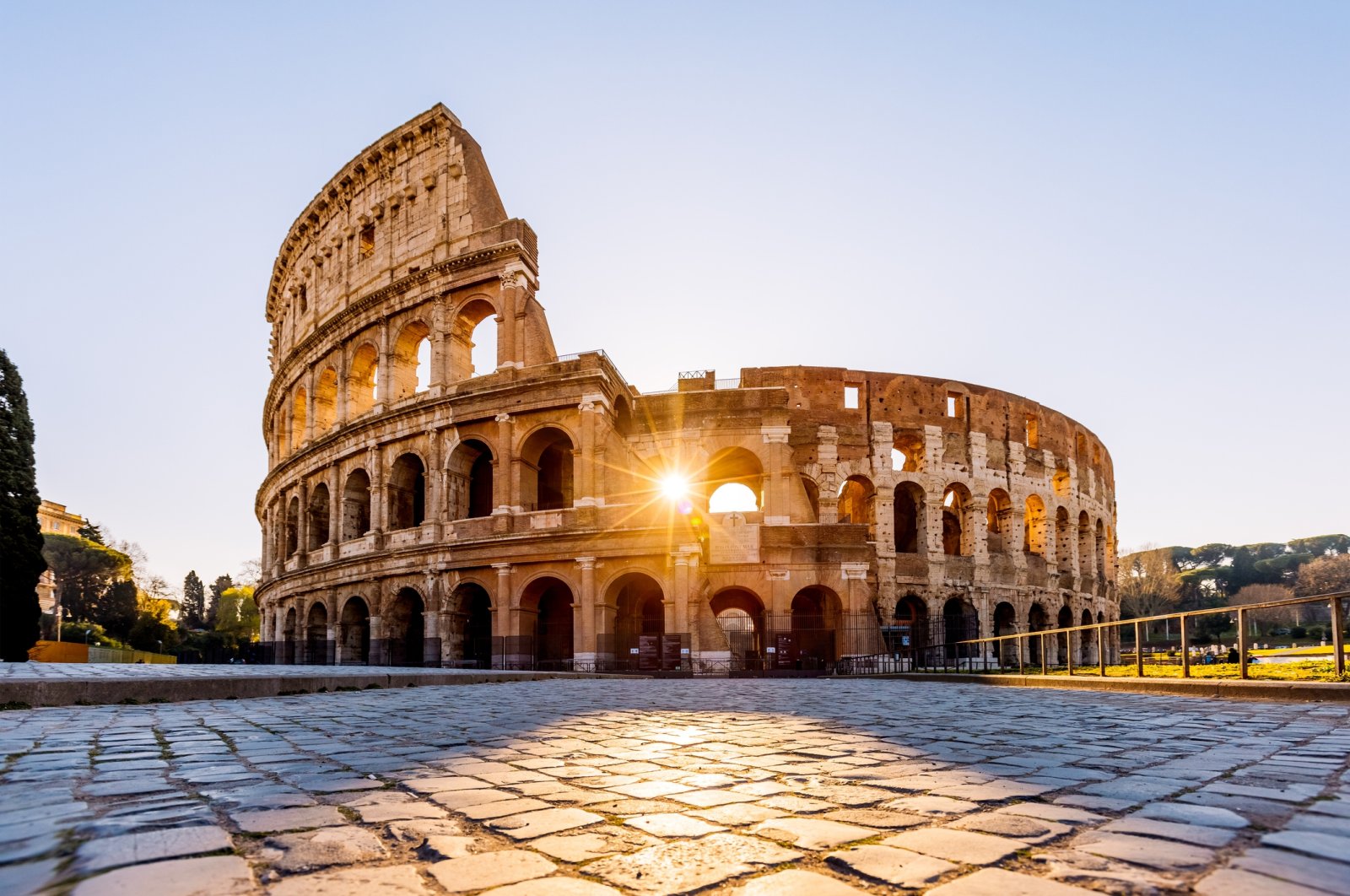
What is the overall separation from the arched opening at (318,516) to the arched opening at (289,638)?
2608 mm

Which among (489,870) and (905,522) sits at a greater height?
(905,522)

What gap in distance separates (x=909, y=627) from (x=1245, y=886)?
2717 cm

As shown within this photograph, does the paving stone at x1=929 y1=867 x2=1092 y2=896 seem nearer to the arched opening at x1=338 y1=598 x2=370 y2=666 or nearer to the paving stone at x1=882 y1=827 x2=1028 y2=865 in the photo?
the paving stone at x1=882 y1=827 x2=1028 y2=865

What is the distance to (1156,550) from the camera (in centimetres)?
6178

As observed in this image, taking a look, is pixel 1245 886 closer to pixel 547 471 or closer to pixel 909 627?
pixel 547 471

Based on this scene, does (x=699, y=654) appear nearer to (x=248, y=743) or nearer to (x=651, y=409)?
(x=651, y=409)

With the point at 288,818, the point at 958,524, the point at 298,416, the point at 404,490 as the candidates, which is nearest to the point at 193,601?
the point at 298,416

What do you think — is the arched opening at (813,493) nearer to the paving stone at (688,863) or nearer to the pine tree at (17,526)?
the pine tree at (17,526)

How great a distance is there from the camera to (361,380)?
28969 mm

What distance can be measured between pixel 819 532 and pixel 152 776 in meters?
21.8

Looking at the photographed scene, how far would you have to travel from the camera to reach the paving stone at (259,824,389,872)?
2.08m

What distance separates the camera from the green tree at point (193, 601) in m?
72.9

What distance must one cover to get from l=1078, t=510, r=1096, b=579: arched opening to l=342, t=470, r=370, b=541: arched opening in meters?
27.7

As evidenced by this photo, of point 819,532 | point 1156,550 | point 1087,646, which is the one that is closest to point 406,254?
point 819,532
